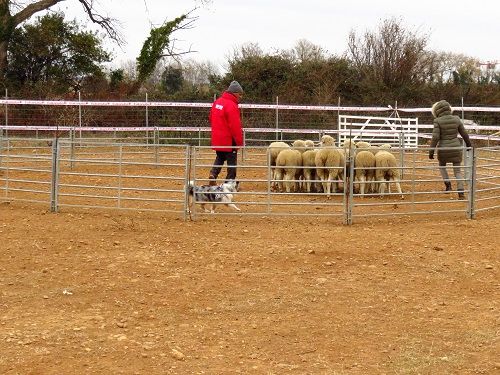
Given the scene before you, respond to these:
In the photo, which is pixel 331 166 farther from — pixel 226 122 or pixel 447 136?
pixel 447 136

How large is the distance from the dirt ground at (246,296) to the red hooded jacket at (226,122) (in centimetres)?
161

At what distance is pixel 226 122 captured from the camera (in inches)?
429

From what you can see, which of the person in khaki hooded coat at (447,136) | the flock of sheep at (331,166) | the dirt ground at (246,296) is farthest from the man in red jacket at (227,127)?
the person in khaki hooded coat at (447,136)

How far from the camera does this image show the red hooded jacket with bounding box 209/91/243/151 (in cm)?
1085

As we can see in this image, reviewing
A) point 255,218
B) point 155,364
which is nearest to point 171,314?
point 155,364

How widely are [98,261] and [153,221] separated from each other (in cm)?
200

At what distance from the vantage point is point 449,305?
6.48 metres

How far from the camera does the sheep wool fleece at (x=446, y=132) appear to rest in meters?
11.5

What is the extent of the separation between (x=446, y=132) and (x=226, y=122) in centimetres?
351

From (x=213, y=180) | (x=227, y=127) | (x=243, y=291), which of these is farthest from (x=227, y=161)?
(x=243, y=291)

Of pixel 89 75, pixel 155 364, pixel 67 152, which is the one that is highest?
pixel 89 75

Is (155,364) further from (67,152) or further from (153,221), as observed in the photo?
(67,152)

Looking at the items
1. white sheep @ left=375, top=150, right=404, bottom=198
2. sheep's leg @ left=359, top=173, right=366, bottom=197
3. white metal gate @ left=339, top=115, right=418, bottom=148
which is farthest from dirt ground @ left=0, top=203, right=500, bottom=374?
white metal gate @ left=339, top=115, right=418, bottom=148

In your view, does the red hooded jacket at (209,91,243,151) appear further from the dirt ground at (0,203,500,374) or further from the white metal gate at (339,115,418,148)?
the white metal gate at (339,115,418,148)
